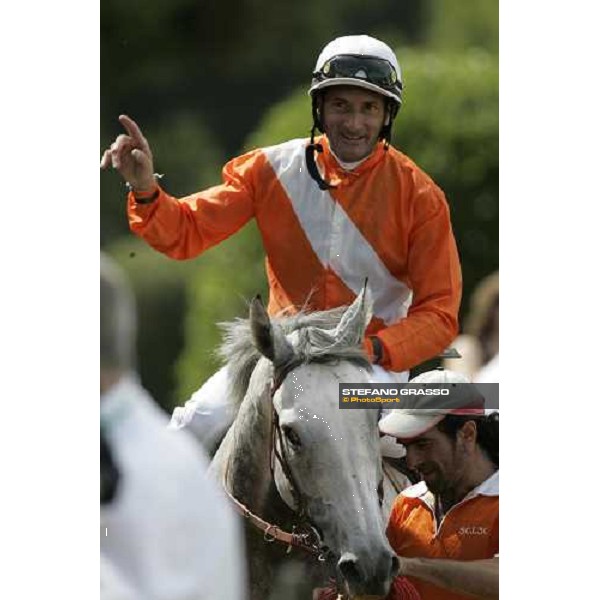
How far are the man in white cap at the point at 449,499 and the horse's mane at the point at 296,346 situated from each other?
0.27 metres

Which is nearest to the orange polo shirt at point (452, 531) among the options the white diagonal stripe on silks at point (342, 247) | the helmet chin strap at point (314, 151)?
the white diagonal stripe on silks at point (342, 247)

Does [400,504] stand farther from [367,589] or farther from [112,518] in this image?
[112,518]

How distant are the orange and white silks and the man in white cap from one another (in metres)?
0.20

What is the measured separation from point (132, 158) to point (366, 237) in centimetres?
81

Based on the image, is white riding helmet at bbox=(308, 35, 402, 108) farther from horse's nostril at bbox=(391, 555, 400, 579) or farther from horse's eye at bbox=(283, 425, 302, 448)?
horse's nostril at bbox=(391, 555, 400, 579)

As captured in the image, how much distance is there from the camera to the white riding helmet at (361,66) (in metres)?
5.54

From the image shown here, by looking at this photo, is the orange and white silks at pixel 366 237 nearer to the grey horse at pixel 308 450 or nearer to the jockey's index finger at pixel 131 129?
the grey horse at pixel 308 450

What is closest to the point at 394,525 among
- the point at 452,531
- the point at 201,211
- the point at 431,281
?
the point at 452,531

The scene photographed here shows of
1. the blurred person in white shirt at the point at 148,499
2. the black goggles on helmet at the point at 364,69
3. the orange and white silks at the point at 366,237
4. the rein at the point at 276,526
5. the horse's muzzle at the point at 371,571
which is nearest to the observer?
the blurred person in white shirt at the point at 148,499

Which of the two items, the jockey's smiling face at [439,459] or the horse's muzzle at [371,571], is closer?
the horse's muzzle at [371,571]

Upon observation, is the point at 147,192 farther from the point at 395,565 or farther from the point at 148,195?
the point at 395,565

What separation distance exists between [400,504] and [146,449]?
962 millimetres

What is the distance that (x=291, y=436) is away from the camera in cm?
543

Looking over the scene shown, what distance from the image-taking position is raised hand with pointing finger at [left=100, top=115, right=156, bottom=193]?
18.7 feet
